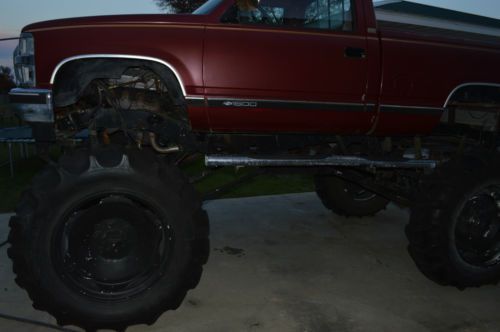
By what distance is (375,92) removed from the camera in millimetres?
3711

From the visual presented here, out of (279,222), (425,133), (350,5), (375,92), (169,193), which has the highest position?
(350,5)

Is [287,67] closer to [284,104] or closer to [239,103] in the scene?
[284,104]

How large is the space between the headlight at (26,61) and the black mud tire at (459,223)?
317cm

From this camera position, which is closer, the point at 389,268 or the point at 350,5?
the point at 350,5

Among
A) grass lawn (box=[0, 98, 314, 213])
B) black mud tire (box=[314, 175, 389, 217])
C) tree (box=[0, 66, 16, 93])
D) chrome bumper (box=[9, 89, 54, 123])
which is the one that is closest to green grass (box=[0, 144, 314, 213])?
grass lawn (box=[0, 98, 314, 213])

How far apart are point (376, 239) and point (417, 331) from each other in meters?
1.97

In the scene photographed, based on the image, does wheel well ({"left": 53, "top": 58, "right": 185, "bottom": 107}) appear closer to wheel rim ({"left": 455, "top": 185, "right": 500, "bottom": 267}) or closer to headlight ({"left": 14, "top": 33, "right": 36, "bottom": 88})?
headlight ({"left": 14, "top": 33, "right": 36, "bottom": 88})

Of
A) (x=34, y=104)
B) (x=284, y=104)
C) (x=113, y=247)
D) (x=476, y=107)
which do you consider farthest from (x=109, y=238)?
(x=476, y=107)

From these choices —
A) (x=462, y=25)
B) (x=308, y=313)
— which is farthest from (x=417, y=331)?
(x=462, y=25)

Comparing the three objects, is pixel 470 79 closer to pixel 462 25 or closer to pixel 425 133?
pixel 425 133

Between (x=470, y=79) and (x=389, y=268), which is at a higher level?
(x=470, y=79)

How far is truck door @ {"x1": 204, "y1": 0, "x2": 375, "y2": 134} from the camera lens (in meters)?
3.37

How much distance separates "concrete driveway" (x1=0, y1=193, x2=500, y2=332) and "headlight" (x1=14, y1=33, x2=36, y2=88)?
1.66 meters

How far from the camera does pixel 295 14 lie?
3.67 meters
